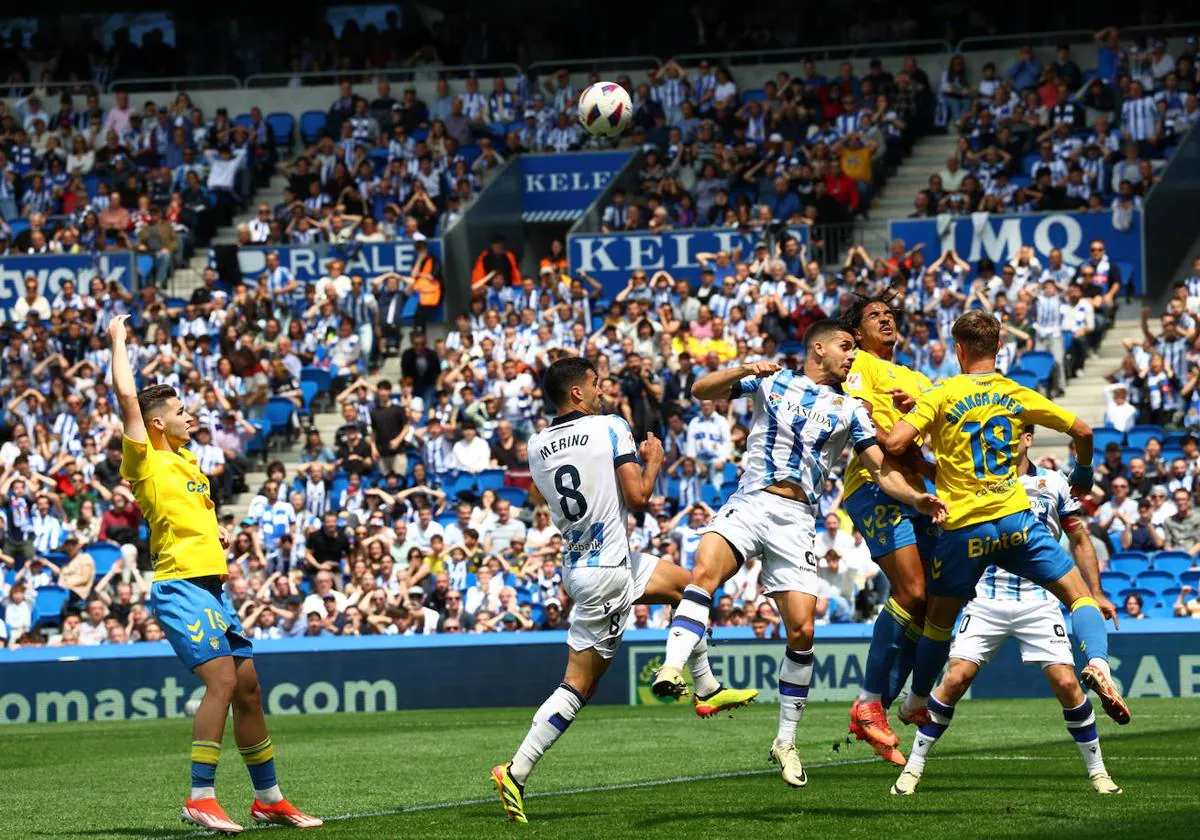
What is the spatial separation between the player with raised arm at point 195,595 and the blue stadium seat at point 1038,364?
15841mm

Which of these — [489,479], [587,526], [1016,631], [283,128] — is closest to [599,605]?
[587,526]

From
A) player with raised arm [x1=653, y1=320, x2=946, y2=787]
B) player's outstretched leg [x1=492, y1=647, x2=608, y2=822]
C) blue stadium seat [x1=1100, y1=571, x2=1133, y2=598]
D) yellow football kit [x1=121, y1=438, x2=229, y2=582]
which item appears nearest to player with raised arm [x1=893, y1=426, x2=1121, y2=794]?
player with raised arm [x1=653, y1=320, x2=946, y2=787]

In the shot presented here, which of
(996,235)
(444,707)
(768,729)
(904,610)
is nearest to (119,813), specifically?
(904,610)

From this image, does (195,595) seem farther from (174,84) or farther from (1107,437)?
(174,84)

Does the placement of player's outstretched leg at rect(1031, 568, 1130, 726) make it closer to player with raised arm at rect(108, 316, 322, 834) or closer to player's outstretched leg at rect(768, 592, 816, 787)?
player's outstretched leg at rect(768, 592, 816, 787)

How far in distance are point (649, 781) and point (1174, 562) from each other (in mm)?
10842

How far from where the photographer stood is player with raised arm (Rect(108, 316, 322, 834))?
9.09 meters

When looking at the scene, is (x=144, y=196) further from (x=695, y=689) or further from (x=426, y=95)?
(x=695, y=689)

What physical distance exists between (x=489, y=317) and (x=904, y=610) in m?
16.7

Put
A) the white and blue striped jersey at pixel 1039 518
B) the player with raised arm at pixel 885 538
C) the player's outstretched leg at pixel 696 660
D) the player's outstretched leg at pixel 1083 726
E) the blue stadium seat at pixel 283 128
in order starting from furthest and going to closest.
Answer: the blue stadium seat at pixel 283 128 → the player with raised arm at pixel 885 538 → the white and blue striped jersey at pixel 1039 518 → the player's outstretched leg at pixel 1083 726 → the player's outstretched leg at pixel 696 660

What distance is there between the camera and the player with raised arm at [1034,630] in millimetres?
9711

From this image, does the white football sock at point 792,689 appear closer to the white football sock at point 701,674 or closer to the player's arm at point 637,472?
the white football sock at point 701,674

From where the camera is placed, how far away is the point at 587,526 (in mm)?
9445

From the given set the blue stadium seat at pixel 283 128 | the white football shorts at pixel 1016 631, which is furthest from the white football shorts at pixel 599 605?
the blue stadium seat at pixel 283 128
